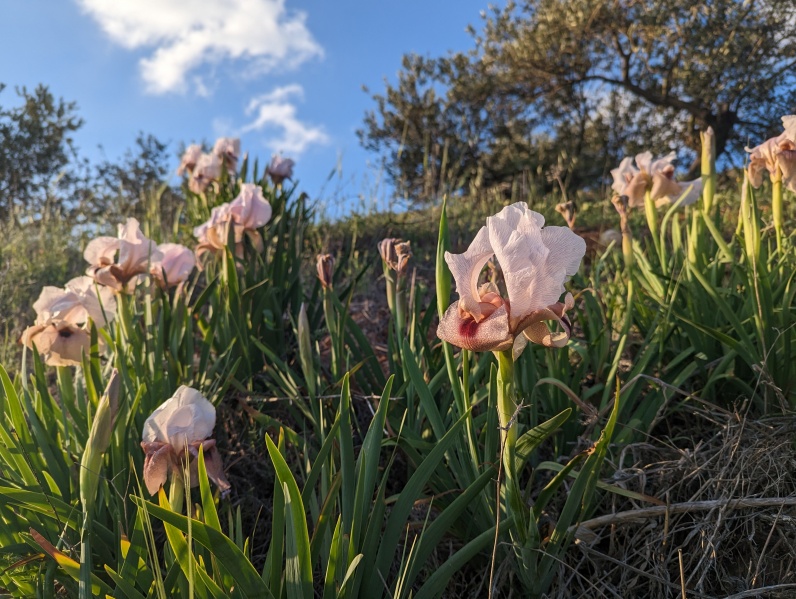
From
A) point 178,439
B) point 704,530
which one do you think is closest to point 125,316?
point 178,439

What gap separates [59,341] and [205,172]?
2076 millimetres

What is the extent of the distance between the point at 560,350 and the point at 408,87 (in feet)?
37.4

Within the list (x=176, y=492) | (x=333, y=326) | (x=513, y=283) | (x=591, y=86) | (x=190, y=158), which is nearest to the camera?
(x=513, y=283)

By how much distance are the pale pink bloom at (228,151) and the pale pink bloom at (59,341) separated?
204cm

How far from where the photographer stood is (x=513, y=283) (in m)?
0.84

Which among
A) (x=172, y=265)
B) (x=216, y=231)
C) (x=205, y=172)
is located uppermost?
(x=205, y=172)

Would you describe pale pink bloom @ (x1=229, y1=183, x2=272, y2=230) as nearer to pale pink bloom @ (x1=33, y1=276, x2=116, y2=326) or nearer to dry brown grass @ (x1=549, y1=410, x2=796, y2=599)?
pale pink bloom @ (x1=33, y1=276, x2=116, y2=326)

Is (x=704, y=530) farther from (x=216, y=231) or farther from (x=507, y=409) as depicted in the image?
(x=216, y=231)

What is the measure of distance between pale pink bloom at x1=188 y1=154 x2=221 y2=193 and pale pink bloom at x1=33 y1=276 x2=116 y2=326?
1.74 meters

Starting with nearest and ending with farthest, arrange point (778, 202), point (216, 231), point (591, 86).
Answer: point (778, 202) < point (216, 231) < point (591, 86)

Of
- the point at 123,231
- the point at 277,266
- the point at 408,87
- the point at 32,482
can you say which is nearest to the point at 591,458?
the point at 32,482

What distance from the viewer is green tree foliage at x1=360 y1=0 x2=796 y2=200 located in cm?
941

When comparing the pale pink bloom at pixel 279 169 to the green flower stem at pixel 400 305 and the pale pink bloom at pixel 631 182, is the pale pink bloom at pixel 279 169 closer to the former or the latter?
the pale pink bloom at pixel 631 182

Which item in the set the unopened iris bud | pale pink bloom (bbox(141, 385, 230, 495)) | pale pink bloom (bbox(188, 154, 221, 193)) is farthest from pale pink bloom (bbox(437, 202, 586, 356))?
pale pink bloom (bbox(188, 154, 221, 193))
